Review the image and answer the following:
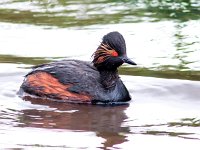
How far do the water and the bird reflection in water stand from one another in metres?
0.01

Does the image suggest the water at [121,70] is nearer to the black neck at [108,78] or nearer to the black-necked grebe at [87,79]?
the black-necked grebe at [87,79]

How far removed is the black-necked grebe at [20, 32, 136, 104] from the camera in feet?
37.6

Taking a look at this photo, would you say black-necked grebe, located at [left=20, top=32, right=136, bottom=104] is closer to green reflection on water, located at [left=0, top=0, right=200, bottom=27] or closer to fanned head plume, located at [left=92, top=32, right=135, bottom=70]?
fanned head plume, located at [left=92, top=32, right=135, bottom=70]

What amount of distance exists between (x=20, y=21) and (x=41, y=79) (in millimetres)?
5797

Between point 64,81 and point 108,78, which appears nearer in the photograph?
point 64,81

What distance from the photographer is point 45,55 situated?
14.2 metres

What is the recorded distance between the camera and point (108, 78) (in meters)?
11.7

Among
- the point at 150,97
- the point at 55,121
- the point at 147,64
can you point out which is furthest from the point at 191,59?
the point at 55,121

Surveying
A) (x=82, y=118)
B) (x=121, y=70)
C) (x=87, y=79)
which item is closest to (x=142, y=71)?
(x=121, y=70)

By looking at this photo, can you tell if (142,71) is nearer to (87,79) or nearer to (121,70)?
(121,70)

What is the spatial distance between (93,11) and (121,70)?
16.6ft

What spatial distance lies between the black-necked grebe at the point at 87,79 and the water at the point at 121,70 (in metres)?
0.20

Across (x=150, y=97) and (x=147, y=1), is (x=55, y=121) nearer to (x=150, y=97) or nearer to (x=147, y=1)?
(x=150, y=97)

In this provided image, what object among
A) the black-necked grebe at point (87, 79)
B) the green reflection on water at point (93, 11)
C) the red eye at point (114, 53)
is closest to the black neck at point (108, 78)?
the black-necked grebe at point (87, 79)
